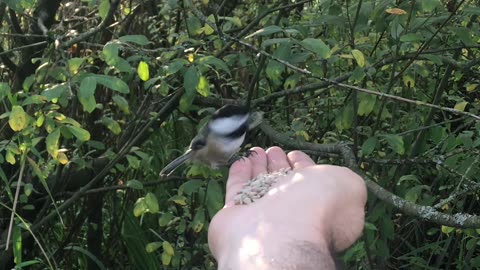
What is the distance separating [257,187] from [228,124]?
0.47ft

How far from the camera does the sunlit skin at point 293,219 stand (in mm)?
1230

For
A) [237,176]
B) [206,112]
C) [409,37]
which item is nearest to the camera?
[237,176]

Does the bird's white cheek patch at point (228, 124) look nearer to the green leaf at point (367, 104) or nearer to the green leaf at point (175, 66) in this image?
the green leaf at point (175, 66)

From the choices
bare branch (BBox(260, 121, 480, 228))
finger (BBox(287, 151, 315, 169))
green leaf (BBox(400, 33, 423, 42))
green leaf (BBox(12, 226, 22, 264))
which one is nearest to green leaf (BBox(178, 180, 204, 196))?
bare branch (BBox(260, 121, 480, 228))

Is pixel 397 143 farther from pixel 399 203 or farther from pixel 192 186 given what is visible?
pixel 192 186

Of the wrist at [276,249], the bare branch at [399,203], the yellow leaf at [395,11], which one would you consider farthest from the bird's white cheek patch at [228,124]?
the yellow leaf at [395,11]

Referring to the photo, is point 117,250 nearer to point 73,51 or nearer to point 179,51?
point 73,51

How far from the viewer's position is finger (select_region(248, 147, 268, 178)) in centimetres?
159

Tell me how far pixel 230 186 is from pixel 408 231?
123cm

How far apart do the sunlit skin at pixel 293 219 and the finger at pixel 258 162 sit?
103 millimetres

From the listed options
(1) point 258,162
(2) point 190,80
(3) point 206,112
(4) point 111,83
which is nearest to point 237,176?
(1) point 258,162

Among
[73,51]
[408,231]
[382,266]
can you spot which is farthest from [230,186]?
[408,231]

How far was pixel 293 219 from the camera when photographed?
131 cm

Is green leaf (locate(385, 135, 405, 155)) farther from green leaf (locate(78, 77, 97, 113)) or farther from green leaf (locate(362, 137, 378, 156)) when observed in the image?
green leaf (locate(78, 77, 97, 113))
